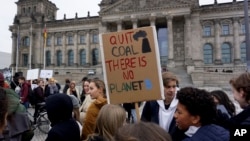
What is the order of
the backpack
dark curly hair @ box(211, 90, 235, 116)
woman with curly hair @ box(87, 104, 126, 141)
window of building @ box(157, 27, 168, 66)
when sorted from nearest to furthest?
woman with curly hair @ box(87, 104, 126, 141) < dark curly hair @ box(211, 90, 235, 116) < the backpack < window of building @ box(157, 27, 168, 66)

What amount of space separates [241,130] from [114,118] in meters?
1.35

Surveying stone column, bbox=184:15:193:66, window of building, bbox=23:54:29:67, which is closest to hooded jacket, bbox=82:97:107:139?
stone column, bbox=184:15:193:66

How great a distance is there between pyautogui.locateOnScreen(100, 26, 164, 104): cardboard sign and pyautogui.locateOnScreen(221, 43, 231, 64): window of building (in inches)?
1592

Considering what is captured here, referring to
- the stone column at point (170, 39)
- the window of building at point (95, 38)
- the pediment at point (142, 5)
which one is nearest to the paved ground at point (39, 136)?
the stone column at point (170, 39)

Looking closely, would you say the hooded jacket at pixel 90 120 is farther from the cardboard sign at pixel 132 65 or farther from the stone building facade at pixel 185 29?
the stone building facade at pixel 185 29

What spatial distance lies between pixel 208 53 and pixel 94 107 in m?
41.4

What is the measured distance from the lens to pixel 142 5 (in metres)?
43.5

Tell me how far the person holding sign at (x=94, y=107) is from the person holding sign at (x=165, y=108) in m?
0.75

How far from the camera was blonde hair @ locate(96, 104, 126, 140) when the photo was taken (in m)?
2.85

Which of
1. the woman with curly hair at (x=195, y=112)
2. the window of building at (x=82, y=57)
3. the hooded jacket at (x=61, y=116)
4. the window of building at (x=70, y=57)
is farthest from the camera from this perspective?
the window of building at (x=70, y=57)

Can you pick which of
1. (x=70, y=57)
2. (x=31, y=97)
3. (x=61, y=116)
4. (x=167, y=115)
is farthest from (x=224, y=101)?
(x=70, y=57)

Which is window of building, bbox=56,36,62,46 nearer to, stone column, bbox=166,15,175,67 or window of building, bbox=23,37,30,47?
window of building, bbox=23,37,30,47

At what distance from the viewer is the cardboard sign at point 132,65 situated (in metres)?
3.98

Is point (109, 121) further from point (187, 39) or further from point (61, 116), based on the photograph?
point (187, 39)
